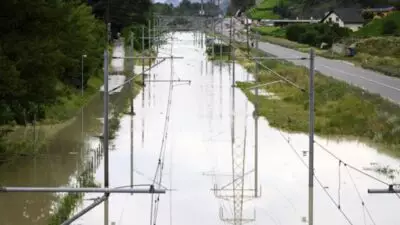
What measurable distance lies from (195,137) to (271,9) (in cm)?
5305

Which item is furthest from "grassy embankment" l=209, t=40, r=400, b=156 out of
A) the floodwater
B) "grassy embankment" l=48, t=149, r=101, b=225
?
"grassy embankment" l=48, t=149, r=101, b=225

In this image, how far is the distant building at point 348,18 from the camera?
6031cm

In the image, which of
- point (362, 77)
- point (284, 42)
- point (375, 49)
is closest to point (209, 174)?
point (362, 77)

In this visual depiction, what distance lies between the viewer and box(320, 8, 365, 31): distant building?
6031 centimetres

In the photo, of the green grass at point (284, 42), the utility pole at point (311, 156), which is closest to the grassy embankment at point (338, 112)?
the utility pole at point (311, 156)

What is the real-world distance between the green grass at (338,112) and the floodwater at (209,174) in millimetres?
801

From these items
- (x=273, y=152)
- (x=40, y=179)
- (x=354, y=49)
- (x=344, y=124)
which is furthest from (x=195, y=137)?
(x=354, y=49)

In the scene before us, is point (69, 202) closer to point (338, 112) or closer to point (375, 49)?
point (338, 112)

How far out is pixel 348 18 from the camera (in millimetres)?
60500

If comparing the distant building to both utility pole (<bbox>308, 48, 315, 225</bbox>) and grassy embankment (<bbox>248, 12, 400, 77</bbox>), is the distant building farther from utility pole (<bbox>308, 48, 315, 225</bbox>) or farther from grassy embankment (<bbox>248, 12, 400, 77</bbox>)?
utility pole (<bbox>308, 48, 315, 225</bbox>)

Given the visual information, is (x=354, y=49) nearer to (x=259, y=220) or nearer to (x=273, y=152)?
(x=273, y=152)

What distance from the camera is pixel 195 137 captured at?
20.0m

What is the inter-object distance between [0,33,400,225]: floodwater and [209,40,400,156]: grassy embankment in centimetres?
75

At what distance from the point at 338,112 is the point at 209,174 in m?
9.46
